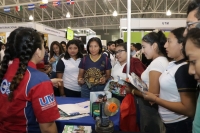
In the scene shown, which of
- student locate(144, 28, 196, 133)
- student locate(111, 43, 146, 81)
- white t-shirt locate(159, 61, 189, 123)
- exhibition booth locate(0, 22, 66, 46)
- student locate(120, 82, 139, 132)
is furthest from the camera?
exhibition booth locate(0, 22, 66, 46)

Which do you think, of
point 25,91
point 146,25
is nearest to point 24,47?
point 25,91

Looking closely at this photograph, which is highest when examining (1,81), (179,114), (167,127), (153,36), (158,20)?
(158,20)

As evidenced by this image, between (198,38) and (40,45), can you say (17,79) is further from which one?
(198,38)

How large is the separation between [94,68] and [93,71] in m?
0.04

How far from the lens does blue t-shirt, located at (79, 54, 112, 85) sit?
2412 mm

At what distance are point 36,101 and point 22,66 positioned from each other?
0.24 metres

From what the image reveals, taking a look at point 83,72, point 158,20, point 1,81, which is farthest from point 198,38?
point 158,20

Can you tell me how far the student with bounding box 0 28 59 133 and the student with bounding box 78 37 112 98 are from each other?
4.15 feet

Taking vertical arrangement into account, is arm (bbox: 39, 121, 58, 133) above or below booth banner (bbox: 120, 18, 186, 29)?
below

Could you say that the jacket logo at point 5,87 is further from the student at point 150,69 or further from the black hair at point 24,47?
the student at point 150,69

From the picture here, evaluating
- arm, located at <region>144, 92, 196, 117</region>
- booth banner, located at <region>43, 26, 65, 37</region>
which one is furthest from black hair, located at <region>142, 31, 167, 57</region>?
booth banner, located at <region>43, 26, 65, 37</region>

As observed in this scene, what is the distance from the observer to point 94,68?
244cm

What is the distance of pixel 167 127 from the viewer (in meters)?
1.43

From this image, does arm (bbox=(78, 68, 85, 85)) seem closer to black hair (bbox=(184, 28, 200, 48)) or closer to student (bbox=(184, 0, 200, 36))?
student (bbox=(184, 0, 200, 36))
